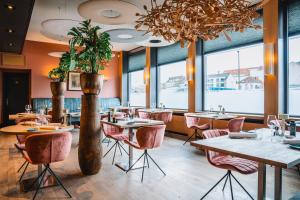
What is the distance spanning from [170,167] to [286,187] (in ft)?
6.06

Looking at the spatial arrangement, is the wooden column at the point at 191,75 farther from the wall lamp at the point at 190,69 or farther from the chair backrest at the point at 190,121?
the chair backrest at the point at 190,121

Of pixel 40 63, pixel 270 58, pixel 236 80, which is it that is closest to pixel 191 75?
pixel 236 80

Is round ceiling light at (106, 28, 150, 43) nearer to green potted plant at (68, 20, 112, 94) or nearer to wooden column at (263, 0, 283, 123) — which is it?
green potted plant at (68, 20, 112, 94)

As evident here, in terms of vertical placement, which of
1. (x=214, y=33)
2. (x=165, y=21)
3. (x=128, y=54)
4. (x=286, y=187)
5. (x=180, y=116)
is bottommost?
(x=286, y=187)

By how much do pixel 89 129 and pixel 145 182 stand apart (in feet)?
4.11

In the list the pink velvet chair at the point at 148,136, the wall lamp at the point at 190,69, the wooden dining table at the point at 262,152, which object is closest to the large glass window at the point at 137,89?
the wall lamp at the point at 190,69

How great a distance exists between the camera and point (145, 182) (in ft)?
11.0

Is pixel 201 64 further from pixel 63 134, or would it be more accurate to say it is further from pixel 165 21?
pixel 63 134

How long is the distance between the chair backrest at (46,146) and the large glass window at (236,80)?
4.65 m

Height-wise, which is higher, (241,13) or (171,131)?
(241,13)

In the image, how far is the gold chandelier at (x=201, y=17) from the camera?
2.28 meters

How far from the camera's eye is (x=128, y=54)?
10.9m

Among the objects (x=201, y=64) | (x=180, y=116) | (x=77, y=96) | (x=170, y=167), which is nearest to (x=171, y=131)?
(x=180, y=116)

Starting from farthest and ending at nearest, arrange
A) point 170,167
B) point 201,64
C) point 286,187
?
point 201,64, point 170,167, point 286,187
